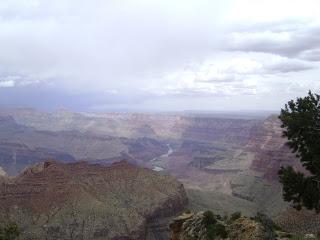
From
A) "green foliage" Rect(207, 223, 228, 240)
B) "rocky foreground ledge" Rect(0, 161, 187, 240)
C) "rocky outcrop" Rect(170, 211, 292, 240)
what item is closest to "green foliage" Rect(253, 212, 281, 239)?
"rocky outcrop" Rect(170, 211, 292, 240)

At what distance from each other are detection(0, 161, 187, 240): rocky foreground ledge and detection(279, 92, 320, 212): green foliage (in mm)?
75618

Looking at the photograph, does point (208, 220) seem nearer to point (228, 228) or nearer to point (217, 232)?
point (228, 228)

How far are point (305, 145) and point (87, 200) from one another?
92.4m

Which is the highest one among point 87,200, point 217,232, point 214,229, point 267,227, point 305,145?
point 305,145

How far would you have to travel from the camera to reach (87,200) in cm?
13262

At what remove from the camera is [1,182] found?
142m

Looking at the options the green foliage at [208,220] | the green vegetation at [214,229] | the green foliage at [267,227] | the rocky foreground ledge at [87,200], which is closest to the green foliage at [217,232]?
the green vegetation at [214,229]

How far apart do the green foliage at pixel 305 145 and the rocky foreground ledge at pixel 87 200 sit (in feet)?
248

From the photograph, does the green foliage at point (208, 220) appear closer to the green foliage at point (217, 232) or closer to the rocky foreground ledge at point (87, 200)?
the green foliage at point (217, 232)

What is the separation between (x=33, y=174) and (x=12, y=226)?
317ft

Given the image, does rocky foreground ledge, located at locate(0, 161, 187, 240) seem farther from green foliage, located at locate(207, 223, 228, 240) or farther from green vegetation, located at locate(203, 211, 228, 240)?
green foliage, located at locate(207, 223, 228, 240)

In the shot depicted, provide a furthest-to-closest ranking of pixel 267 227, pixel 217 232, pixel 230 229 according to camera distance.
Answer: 1. pixel 230 229
2. pixel 217 232
3. pixel 267 227

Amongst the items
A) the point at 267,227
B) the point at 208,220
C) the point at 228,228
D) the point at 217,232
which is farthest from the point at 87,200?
the point at 267,227

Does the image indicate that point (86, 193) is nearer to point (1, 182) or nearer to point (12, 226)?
point (1, 182)
